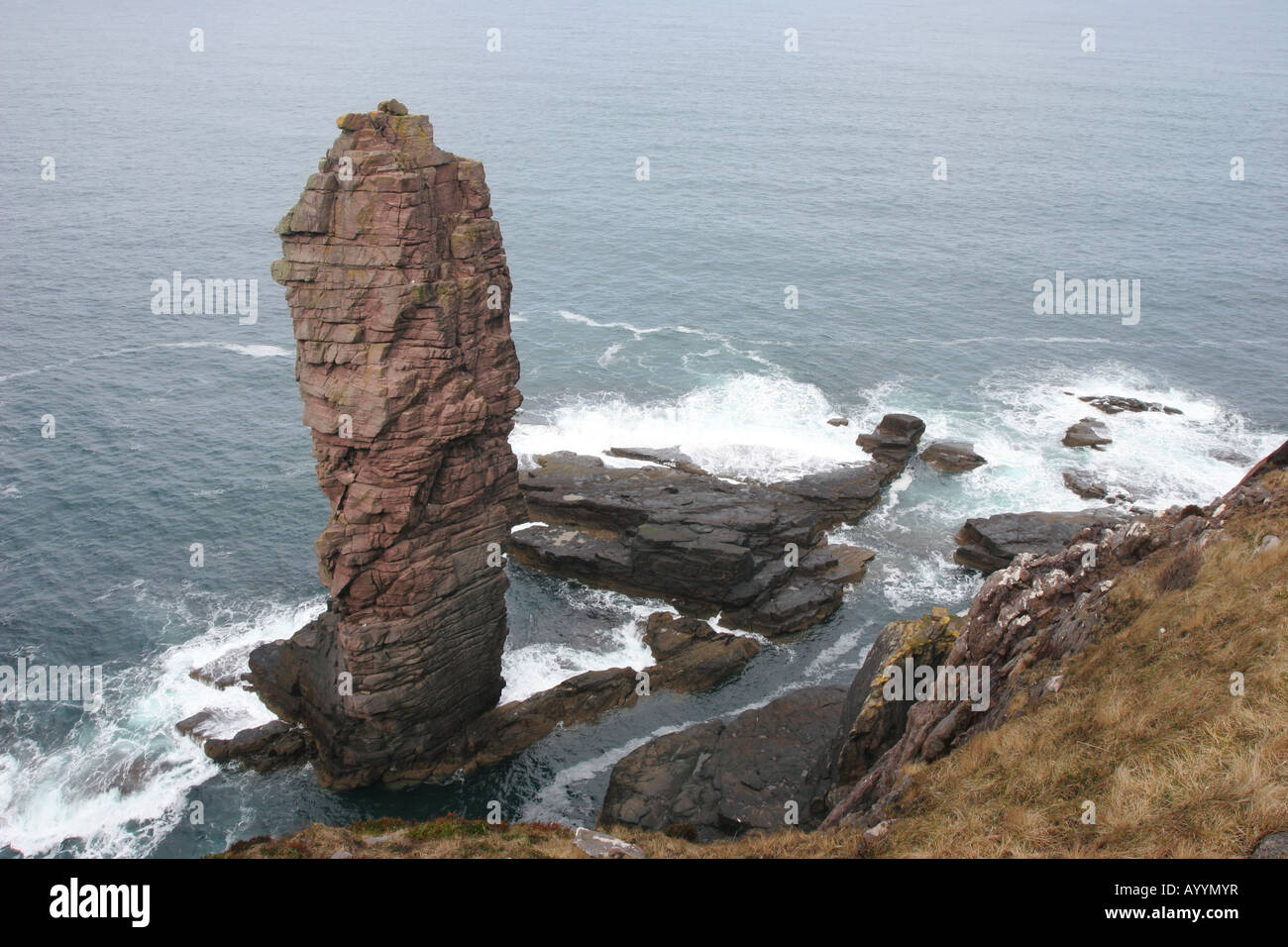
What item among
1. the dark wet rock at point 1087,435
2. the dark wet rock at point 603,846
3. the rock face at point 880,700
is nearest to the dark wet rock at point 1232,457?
the dark wet rock at point 1087,435

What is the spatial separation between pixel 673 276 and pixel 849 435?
41.2 m

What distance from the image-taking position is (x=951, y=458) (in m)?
83.2

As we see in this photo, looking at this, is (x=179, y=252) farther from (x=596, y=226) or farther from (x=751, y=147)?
(x=751, y=147)

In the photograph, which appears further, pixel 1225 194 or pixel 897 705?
pixel 1225 194

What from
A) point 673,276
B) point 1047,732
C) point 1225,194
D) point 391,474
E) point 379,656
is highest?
point 1225,194

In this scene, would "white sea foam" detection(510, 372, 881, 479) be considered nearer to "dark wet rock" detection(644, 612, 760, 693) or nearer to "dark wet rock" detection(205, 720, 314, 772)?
"dark wet rock" detection(644, 612, 760, 693)

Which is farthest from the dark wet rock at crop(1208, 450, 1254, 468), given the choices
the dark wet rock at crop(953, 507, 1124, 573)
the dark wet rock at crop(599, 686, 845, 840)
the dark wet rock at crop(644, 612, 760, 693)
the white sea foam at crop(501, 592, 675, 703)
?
the white sea foam at crop(501, 592, 675, 703)

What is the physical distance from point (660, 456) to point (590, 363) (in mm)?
21040

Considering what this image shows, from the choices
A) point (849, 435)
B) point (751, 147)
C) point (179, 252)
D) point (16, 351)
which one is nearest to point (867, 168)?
point (751, 147)

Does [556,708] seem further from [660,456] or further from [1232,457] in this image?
[1232,457]

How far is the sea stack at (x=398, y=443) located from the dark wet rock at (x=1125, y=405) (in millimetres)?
61132

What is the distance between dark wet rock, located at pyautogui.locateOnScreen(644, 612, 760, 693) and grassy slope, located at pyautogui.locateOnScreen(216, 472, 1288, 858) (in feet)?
79.2

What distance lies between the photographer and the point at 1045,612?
127 feet

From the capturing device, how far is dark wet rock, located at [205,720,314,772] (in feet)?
175
